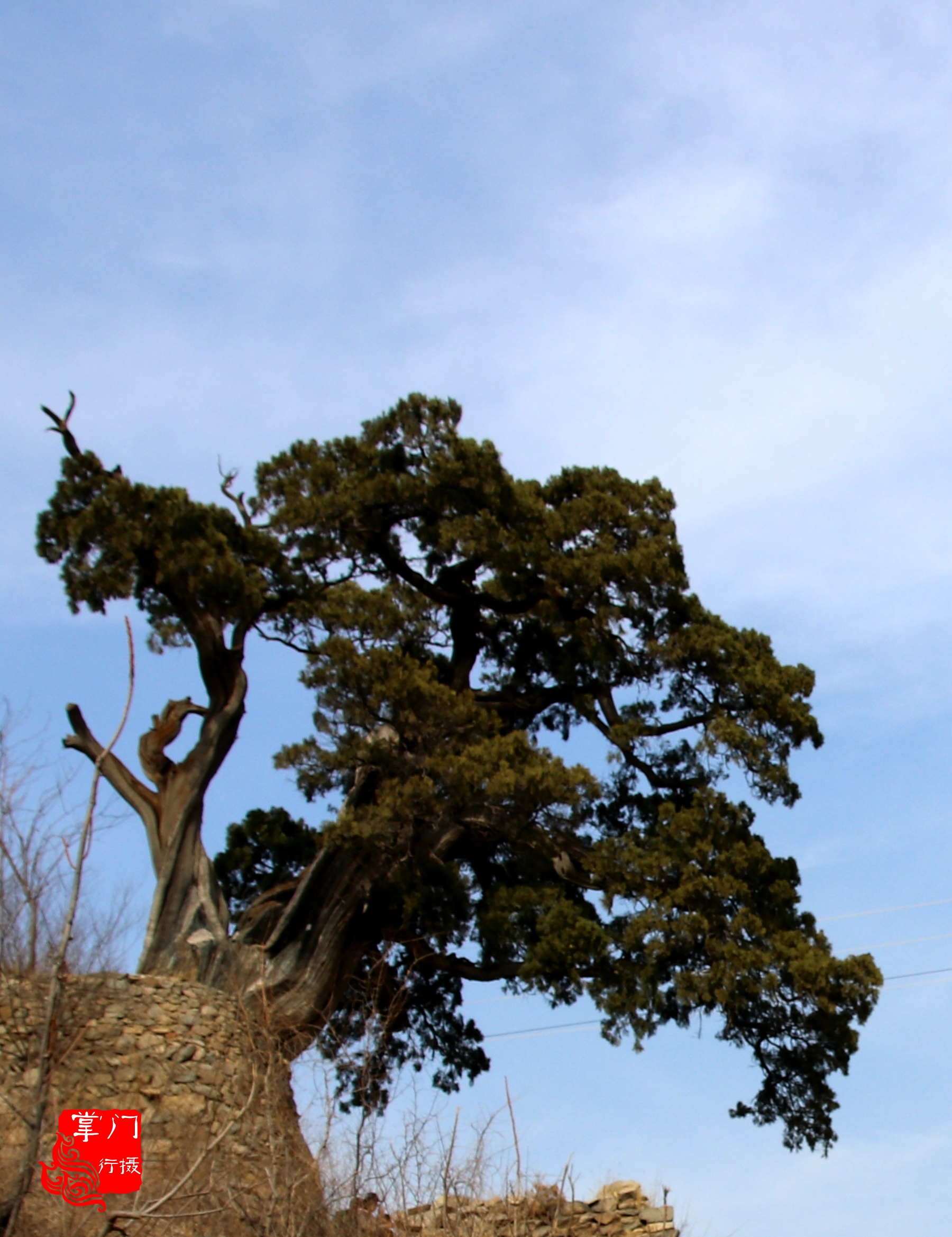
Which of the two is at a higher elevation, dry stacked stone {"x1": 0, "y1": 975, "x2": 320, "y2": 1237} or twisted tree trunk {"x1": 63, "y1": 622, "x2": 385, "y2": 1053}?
twisted tree trunk {"x1": 63, "y1": 622, "x2": 385, "y2": 1053}

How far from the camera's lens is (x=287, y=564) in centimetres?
1455

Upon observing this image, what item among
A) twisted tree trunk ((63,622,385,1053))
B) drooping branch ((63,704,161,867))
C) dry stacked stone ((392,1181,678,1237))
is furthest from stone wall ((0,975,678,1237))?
drooping branch ((63,704,161,867))

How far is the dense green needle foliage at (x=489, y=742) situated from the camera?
12.4 m

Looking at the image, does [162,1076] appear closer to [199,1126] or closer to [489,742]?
[199,1126]

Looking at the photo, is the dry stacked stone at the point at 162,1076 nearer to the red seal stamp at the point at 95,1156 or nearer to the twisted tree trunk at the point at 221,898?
the red seal stamp at the point at 95,1156

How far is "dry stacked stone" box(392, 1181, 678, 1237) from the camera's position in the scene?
29.6 feet

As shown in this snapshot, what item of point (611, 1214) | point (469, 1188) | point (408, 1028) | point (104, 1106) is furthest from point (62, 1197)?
point (408, 1028)

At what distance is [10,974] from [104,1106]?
6.45 feet

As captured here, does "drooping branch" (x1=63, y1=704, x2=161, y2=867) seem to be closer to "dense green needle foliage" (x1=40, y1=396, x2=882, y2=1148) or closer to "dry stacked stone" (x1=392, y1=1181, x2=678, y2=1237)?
"dense green needle foliage" (x1=40, y1=396, x2=882, y2=1148)

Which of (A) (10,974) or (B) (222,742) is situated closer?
(A) (10,974)

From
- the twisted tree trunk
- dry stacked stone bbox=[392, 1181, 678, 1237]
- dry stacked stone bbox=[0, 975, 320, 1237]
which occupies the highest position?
the twisted tree trunk

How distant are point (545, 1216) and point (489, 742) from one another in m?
4.35

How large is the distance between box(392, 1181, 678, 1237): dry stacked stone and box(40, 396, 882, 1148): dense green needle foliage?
5.79ft

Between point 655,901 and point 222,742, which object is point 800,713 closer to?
point 655,901
